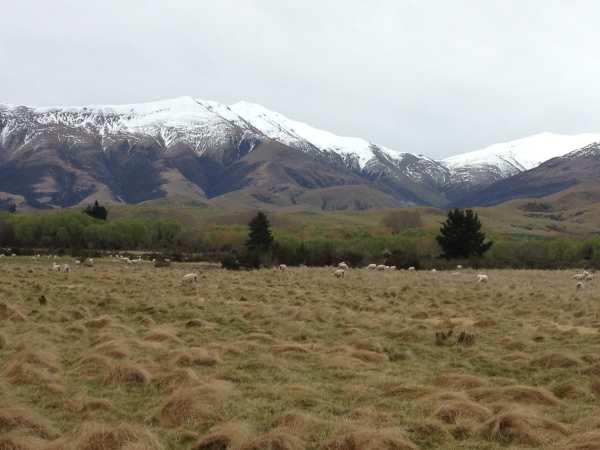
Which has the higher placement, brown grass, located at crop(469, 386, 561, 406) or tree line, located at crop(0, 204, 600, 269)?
tree line, located at crop(0, 204, 600, 269)

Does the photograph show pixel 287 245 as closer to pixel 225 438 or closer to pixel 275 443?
pixel 225 438

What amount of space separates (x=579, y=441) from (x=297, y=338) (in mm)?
9738

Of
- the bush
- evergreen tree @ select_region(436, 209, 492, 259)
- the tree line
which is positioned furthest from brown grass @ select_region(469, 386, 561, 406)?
evergreen tree @ select_region(436, 209, 492, 259)

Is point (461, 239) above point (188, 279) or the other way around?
above

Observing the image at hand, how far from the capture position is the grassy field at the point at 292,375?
28.3 feet

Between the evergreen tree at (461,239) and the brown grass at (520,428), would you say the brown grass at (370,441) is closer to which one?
the brown grass at (520,428)

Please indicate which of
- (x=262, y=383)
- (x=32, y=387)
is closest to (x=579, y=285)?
(x=262, y=383)

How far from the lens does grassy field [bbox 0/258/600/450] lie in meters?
8.63

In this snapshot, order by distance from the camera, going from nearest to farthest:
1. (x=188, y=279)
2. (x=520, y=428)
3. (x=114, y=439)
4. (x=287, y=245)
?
1. (x=114, y=439)
2. (x=520, y=428)
3. (x=188, y=279)
4. (x=287, y=245)

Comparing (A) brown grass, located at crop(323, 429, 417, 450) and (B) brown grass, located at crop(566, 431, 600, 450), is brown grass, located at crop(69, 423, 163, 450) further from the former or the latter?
(B) brown grass, located at crop(566, 431, 600, 450)

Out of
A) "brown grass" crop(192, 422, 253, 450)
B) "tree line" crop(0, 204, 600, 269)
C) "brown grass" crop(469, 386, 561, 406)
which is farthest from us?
"tree line" crop(0, 204, 600, 269)

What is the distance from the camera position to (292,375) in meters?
12.2

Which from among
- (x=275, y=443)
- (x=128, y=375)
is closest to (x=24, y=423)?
(x=128, y=375)

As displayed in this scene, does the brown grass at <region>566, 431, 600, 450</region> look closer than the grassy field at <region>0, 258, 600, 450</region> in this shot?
Yes
